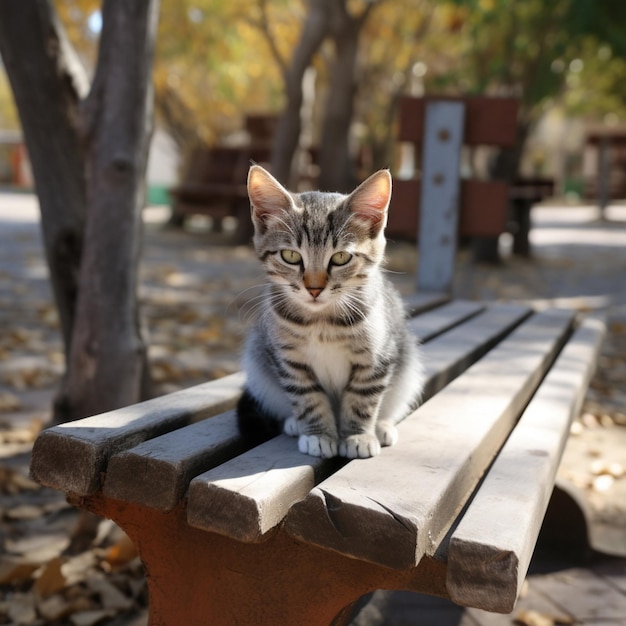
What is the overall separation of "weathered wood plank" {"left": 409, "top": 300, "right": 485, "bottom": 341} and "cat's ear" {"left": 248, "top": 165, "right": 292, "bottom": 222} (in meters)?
1.27

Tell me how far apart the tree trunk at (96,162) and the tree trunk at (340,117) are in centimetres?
862

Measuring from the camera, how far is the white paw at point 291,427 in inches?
85.8

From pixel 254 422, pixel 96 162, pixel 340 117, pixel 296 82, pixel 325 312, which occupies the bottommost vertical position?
pixel 254 422

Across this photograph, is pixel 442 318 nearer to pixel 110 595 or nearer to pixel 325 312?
pixel 325 312

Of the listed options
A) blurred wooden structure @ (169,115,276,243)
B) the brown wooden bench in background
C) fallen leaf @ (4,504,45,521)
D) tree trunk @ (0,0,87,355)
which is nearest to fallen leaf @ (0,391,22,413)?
tree trunk @ (0,0,87,355)

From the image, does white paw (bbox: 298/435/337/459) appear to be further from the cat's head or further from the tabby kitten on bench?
the cat's head

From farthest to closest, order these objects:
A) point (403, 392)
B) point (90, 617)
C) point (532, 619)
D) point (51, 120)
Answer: point (51, 120), point (532, 619), point (90, 617), point (403, 392)

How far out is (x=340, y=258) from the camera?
7.05ft

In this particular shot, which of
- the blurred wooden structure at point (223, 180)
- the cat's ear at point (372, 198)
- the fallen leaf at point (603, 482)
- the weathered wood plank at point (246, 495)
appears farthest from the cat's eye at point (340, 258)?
the blurred wooden structure at point (223, 180)

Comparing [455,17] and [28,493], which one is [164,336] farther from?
[455,17]

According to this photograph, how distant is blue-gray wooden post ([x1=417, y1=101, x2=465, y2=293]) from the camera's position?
4.80m

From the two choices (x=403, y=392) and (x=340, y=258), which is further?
(x=403, y=392)

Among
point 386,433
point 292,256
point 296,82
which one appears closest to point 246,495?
point 386,433

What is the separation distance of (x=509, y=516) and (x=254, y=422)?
88cm
